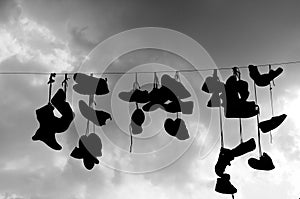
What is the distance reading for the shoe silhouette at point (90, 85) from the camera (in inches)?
97.3

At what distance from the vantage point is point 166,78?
247 centimetres

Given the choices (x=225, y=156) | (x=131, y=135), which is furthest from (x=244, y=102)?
(x=131, y=135)

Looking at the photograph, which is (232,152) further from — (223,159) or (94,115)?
(94,115)

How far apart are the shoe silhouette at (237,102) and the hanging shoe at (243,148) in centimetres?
24

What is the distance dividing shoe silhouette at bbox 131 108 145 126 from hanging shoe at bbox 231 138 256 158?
0.70 m

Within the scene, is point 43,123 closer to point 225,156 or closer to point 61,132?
point 61,132

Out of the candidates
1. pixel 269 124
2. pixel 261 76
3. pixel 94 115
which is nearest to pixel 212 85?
pixel 261 76

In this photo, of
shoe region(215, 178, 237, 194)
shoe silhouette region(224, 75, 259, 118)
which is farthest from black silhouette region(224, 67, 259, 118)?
shoe region(215, 178, 237, 194)

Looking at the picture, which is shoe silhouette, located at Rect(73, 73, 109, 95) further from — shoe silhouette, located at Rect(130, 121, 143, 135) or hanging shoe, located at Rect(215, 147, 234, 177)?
hanging shoe, located at Rect(215, 147, 234, 177)

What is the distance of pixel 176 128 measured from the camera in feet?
8.15

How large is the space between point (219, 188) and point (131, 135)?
2.57 feet

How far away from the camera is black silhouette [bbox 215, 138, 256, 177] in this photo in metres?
2.45

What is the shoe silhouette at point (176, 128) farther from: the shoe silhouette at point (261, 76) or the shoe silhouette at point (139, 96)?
the shoe silhouette at point (261, 76)

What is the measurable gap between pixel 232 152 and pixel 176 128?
0.44 m
